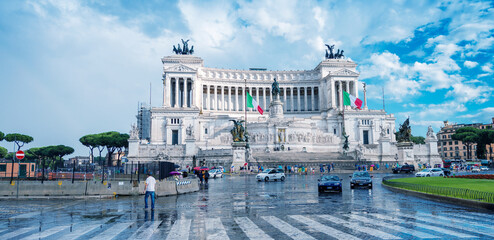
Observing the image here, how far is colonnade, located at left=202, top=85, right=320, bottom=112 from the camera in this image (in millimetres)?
116044

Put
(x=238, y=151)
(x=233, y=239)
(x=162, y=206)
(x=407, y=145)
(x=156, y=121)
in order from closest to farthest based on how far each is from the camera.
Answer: (x=233, y=239), (x=162, y=206), (x=238, y=151), (x=407, y=145), (x=156, y=121)

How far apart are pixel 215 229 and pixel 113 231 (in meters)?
3.27

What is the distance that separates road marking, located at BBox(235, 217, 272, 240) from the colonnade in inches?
3926

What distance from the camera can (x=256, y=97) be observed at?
385ft

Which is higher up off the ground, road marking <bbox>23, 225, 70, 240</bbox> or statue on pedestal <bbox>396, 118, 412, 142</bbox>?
statue on pedestal <bbox>396, 118, 412, 142</bbox>

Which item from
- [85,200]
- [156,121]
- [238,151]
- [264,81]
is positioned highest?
[264,81]

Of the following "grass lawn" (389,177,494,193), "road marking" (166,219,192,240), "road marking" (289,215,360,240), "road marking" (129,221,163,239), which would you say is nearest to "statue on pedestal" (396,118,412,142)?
"grass lawn" (389,177,494,193)

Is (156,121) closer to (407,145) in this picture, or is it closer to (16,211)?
(407,145)

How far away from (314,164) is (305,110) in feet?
192

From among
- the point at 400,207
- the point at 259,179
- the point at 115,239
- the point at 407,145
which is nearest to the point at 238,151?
the point at 259,179

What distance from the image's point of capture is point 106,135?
105m

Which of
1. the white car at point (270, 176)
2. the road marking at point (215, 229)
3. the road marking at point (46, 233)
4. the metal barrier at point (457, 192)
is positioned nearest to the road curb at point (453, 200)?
the metal barrier at point (457, 192)

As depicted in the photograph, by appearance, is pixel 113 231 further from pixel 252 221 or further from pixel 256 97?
pixel 256 97

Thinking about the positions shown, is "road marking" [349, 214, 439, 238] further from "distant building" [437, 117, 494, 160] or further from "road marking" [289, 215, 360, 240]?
"distant building" [437, 117, 494, 160]
